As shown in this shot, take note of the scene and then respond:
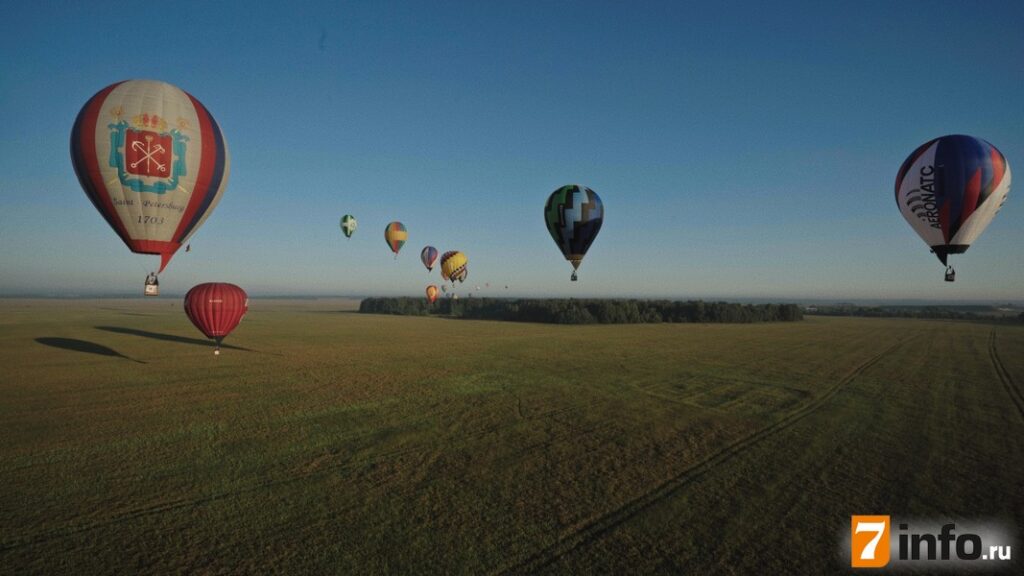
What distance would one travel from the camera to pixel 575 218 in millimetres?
31391

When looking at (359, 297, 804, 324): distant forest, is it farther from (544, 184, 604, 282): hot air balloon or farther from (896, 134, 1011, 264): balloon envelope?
(896, 134, 1011, 264): balloon envelope

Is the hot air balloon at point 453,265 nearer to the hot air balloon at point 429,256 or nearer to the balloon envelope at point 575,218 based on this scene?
the hot air balloon at point 429,256

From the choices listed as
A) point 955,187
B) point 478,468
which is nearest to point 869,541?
point 478,468

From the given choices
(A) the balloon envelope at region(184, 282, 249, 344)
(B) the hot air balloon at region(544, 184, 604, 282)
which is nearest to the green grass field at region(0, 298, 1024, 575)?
(A) the balloon envelope at region(184, 282, 249, 344)

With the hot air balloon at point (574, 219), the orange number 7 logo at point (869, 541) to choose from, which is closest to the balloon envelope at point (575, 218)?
the hot air balloon at point (574, 219)

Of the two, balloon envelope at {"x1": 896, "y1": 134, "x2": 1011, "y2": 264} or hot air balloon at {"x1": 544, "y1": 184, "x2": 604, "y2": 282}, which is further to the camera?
hot air balloon at {"x1": 544, "y1": 184, "x2": 604, "y2": 282}

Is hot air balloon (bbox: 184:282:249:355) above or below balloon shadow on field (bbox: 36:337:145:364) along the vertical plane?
above

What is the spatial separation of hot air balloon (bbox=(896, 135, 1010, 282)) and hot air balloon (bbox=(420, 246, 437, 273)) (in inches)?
2182

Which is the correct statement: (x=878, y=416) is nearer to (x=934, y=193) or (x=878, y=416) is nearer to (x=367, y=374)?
(x=934, y=193)

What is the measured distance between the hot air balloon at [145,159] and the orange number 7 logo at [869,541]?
2436 cm

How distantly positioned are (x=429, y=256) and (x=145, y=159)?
164 feet

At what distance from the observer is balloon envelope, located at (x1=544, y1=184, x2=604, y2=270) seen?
103 feet

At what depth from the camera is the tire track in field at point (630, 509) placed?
7.39 metres

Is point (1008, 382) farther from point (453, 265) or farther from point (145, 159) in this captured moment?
point (453, 265)
